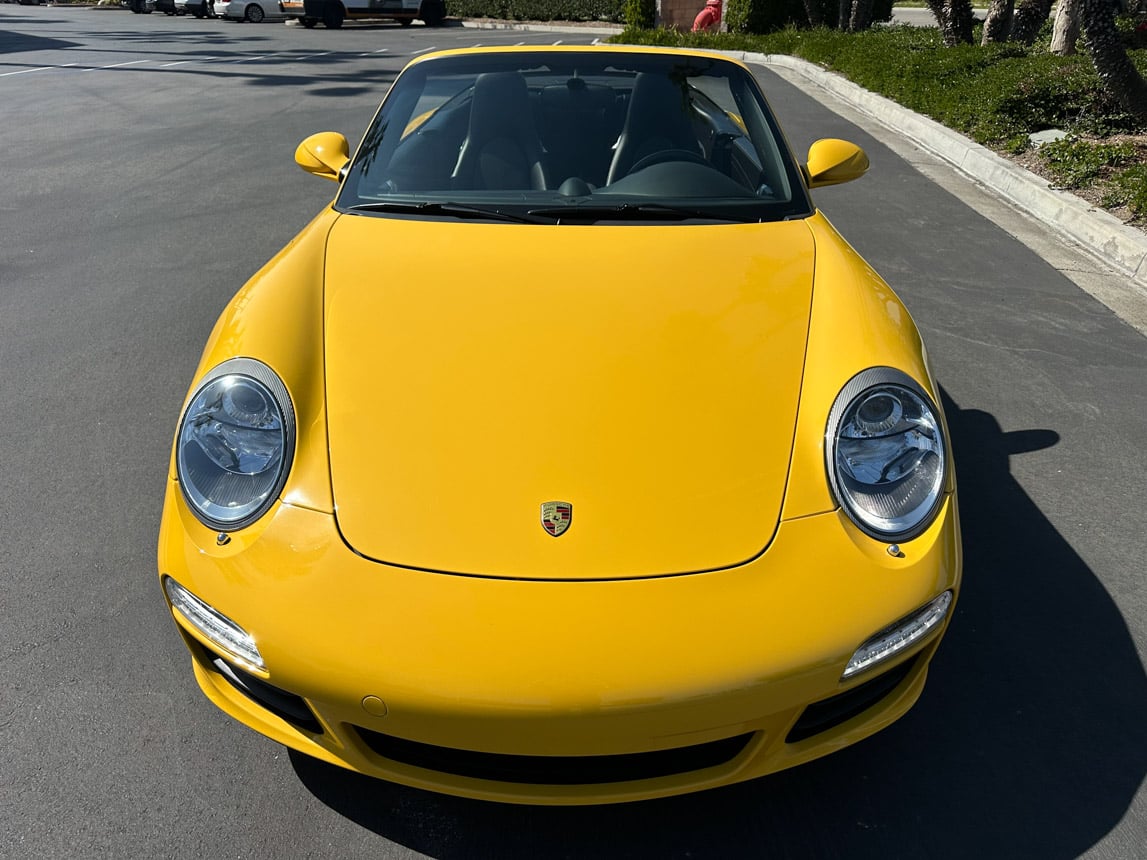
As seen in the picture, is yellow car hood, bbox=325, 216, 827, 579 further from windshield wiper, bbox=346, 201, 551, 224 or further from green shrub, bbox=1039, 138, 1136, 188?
green shrub, bbox=1039, 138, 1136, 188

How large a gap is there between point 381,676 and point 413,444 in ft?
1.72

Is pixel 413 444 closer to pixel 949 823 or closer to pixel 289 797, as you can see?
pixel 289 797


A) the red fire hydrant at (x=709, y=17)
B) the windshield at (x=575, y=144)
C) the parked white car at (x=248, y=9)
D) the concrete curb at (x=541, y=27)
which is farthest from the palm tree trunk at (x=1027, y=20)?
A: the parked white car at (x=248, y=9)

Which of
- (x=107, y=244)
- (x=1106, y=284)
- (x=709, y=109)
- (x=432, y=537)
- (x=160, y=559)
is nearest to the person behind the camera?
(x=432, y=537)

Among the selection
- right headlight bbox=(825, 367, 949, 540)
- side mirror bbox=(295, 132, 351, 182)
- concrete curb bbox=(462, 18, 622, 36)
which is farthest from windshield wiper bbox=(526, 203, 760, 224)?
concrete curb bbox=(462, 18, 622, 36)

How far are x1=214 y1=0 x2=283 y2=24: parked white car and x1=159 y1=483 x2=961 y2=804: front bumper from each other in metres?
30.5

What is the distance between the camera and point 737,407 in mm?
1965

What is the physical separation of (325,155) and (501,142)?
2.41 feet

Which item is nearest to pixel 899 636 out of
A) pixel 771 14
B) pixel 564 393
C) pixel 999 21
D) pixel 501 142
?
pixel 564 393

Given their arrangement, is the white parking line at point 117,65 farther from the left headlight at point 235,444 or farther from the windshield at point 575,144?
the left headlight at point 235,444

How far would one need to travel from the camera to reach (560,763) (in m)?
1.68

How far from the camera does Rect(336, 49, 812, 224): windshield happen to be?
8.86 ft

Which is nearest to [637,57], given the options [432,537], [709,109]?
[709,109]

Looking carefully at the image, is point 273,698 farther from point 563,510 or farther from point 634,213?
point 634,213
